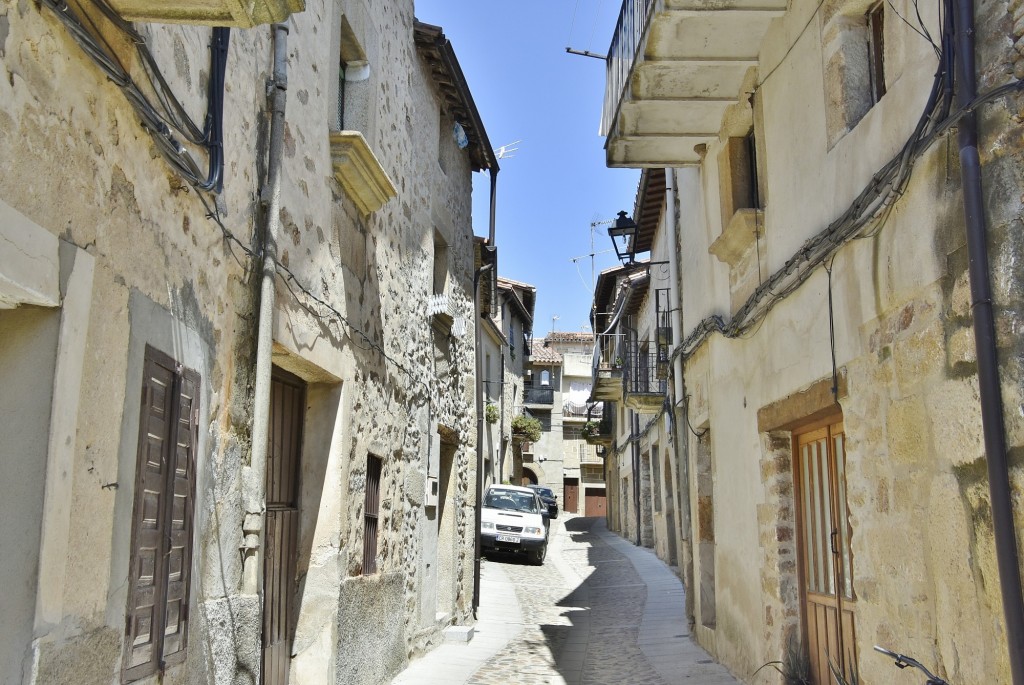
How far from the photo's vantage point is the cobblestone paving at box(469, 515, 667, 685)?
8086 millimetres

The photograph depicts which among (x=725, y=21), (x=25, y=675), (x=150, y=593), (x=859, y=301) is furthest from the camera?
(x=725, y=21)

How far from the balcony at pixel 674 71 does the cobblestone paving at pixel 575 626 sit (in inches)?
173

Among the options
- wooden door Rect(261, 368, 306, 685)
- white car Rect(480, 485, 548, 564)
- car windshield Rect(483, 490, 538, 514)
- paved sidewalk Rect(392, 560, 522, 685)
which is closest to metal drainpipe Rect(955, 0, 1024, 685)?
wooden door Rect(261, 368, 306, 685)

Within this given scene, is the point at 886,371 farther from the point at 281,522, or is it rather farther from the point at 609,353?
the point at 609,353

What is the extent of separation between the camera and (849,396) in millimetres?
5141

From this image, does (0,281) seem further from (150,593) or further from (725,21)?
(725,21)

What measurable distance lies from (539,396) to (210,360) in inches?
1607

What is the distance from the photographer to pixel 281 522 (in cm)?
566

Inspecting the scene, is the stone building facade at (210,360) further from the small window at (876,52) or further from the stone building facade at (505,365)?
the stone building facade at (505,365)

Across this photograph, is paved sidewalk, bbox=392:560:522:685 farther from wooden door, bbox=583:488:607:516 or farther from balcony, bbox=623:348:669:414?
wooden door, bbox=583:488:607:516

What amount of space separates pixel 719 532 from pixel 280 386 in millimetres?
4429

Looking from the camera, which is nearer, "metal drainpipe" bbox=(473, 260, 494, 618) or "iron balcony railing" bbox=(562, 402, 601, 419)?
"metal drainpipe" bbox=(473, 260, 494, 618)

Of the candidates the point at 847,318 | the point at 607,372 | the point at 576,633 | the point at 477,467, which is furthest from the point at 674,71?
the point at 607,372

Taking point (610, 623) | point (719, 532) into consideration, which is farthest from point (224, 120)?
point (610, 623)
